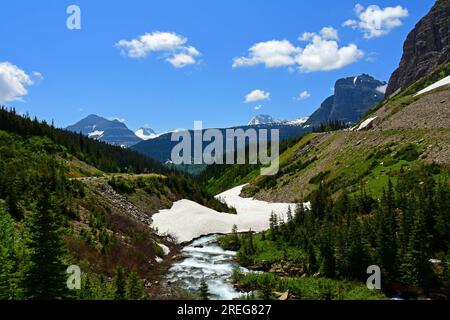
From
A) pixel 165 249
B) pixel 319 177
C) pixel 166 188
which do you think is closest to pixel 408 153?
pixel 319 177

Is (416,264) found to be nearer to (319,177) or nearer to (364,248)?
(364,248)

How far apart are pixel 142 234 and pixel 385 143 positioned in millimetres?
62031

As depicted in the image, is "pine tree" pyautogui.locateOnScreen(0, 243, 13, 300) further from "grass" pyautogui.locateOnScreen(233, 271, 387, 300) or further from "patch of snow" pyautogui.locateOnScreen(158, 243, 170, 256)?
"patch of snow" pyautogui.locateOnScreen(158, 243, 170, 256)

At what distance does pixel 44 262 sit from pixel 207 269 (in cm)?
2477

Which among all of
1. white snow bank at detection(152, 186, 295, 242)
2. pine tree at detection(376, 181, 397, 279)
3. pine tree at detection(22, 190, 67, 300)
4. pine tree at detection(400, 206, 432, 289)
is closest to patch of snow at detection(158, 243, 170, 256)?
white snow bank at detection(152, 186, 295, 242)

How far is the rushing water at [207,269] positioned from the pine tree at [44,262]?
1468 centimetres

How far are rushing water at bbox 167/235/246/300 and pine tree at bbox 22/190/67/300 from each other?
1468 centimetres

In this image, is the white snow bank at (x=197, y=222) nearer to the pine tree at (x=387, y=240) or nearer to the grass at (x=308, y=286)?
the pine tree at (x=387, y=240)

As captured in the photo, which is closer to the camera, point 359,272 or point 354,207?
point 359,272

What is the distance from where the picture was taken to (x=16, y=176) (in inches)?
1801

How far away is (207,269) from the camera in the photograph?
4206 centimetres

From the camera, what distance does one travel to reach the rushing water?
34.3m
